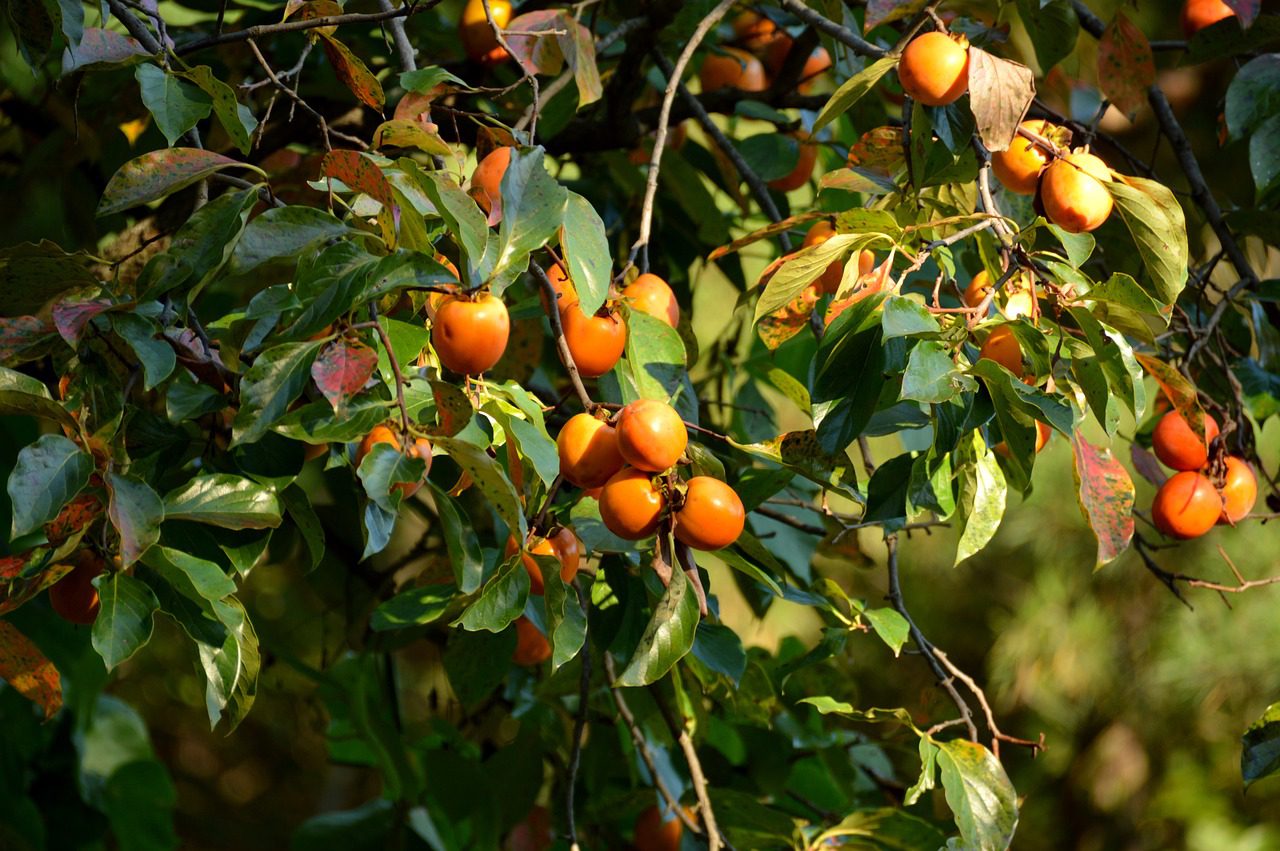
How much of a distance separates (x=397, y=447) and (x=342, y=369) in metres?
0.05

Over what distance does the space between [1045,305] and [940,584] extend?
235 cm

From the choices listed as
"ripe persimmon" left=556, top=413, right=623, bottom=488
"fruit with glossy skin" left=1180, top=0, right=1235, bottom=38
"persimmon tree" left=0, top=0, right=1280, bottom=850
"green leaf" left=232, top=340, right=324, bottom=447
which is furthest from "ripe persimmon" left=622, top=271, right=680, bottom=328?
"fruit with glossy skin" left=1180, top=0, right=1235, bottom=38

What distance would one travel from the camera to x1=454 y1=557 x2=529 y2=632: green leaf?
0.54m

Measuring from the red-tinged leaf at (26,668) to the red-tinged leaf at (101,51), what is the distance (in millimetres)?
266

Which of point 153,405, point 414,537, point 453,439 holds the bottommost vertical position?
point 414,537

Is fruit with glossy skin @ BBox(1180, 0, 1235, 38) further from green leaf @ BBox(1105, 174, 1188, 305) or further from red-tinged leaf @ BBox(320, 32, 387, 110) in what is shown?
red-tinged leaf @ BBox(320, 32, 387, 110)

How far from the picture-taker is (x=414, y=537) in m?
2.21

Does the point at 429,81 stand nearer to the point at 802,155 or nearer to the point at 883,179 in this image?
the point at 883,179

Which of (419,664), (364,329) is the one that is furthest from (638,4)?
(419,664)

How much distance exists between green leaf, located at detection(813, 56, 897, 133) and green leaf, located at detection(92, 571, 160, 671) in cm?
39

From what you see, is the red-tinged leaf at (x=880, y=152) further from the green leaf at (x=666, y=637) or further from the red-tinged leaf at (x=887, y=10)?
the green leaf at (x=666, y=637)

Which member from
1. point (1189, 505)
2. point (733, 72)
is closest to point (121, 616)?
point (1189, 505)

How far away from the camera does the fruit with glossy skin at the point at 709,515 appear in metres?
0.53

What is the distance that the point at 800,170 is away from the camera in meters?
1.09
